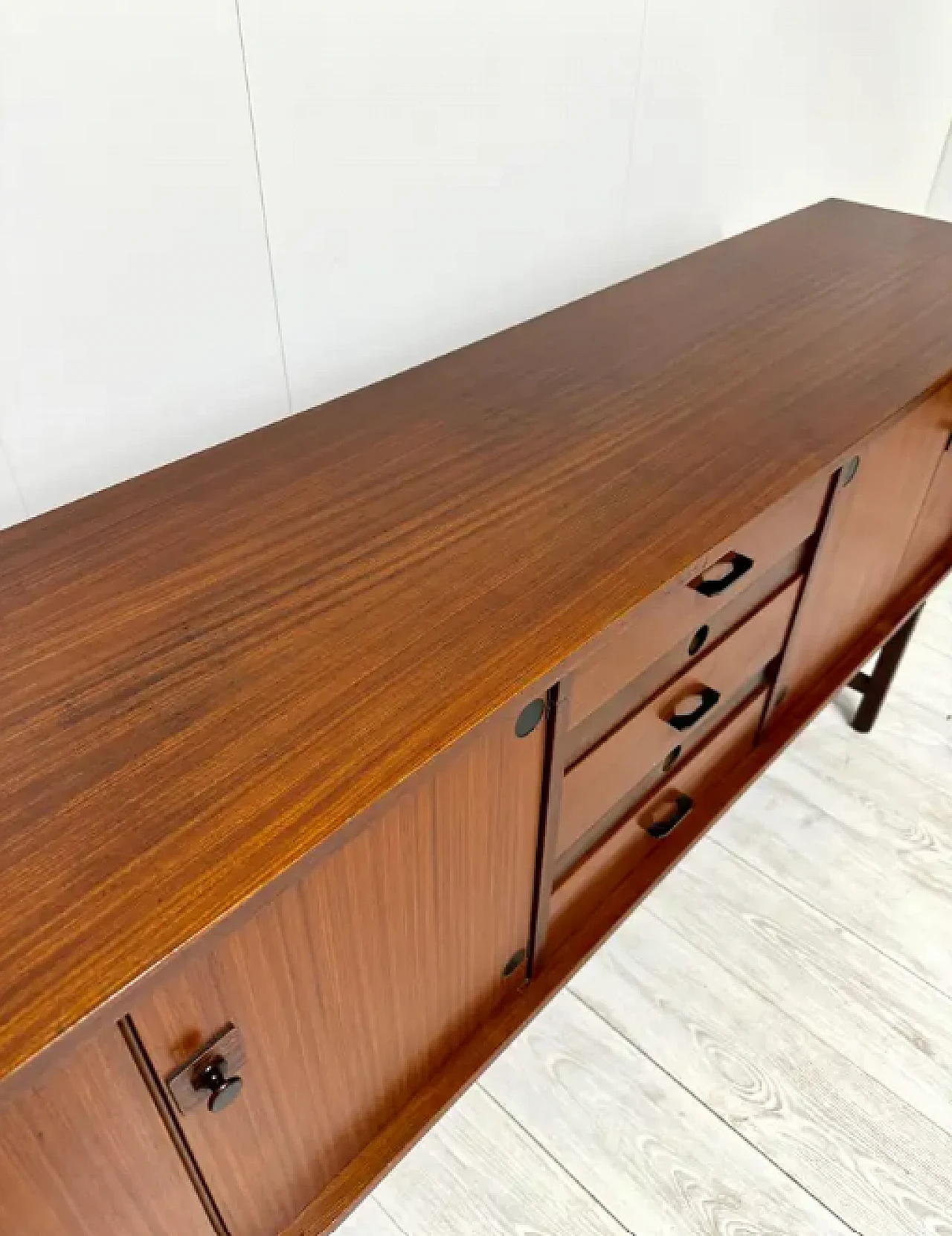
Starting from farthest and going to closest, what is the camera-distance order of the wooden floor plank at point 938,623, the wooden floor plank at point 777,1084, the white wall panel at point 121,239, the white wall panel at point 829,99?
1. the wooden floor plank at point 938,623
2. the white wall panel at point 829,99
3. the wooden floor plank at point 777,1084
4. the white wall panel at point 121,239

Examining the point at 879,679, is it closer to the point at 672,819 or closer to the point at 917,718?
the point at 917,718

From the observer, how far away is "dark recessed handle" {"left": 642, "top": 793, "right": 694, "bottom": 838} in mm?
1069

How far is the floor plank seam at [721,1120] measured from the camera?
105 centimetres

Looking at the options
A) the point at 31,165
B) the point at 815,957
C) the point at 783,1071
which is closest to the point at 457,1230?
the point at 783,1071

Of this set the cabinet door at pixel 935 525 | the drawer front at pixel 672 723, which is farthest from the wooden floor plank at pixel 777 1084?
the cabinet door at pixel 935 525

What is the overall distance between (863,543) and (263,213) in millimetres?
813

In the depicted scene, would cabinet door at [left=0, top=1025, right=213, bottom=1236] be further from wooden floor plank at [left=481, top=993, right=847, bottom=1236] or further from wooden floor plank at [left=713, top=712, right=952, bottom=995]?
wooden floor plank at [left=713, top=712, right=952, bottom=995]

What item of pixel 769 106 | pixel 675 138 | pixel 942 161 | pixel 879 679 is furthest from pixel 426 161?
pixel 942 161

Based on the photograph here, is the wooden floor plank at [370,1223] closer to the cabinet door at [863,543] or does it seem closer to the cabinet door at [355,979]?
the cabinet door at [355,979]

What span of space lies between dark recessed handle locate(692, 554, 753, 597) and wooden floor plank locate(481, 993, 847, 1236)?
2.19 feet

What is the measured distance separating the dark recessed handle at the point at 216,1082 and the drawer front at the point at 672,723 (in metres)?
0.36

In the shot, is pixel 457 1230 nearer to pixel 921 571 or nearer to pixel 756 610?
pixel 756 610

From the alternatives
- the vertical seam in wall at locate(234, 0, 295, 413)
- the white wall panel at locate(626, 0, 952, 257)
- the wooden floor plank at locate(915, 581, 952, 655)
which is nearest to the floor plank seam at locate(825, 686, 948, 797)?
the wooden floor plank at locate(915, 581, 952, 655)

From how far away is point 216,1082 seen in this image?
599 mm
